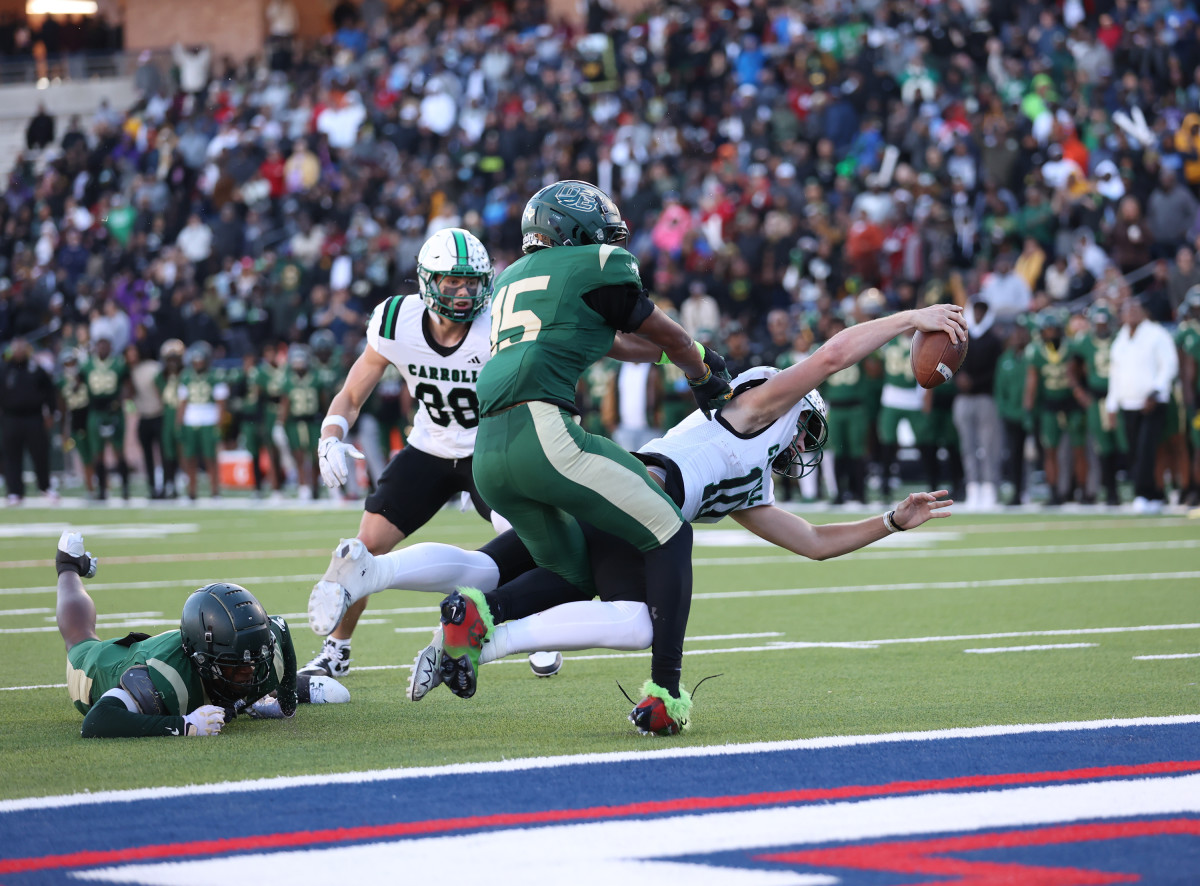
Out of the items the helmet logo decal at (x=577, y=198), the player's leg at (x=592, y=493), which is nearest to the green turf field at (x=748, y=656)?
the player's leg at (x=592, y=493)

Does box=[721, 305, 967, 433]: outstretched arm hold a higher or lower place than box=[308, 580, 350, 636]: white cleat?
higher

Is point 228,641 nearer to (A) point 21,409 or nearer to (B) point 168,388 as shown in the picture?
(B) point 168,388

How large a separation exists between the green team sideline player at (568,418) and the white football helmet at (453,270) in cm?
117

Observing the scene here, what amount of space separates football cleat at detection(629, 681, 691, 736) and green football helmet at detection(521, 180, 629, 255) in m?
1.42

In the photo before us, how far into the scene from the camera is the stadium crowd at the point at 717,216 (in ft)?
57.8

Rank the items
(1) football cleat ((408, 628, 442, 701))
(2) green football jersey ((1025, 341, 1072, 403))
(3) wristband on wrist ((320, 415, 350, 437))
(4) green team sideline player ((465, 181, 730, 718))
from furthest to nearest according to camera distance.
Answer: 1. (2) green football jersey ((1025, 341, 1072, 403))
2. (3) wristband on wrist ((320, 415, 350, 437))
3. (4) green team sideline player ((465, 181, 730, 718))
4. (1) football cleat ((408, 628, 442, 701))

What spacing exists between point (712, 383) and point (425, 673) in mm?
1364

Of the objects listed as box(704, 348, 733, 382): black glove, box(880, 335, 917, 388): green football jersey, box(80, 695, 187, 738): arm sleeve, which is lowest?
box(80, 695, 187, 738): arm sleeve

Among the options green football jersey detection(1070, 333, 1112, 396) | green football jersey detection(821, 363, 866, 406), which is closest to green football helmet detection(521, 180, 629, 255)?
green football jersey detection(1070, 333, 1112, 396)

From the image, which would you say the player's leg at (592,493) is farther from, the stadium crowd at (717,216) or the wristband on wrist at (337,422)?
the stadium crowd at (717,216)

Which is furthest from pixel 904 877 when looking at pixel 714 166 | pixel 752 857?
pixel 714 166

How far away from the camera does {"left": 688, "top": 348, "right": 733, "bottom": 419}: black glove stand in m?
5.64

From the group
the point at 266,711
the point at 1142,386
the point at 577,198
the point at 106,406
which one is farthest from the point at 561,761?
the point at 106,406

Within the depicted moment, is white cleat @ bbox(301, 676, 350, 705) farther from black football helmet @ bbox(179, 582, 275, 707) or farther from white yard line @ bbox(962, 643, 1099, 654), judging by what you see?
white yard line @ bbox(962, 643, 1099, 654)
